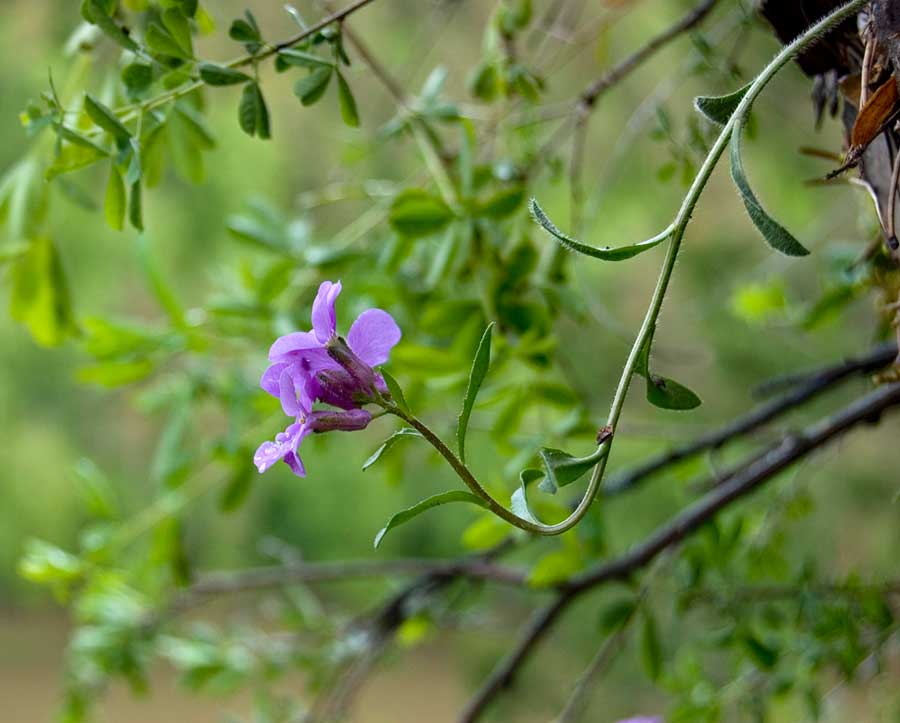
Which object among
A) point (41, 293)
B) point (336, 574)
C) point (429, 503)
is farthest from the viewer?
point (336, 574)

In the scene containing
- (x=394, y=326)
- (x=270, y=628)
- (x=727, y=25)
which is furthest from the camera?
(x=270, y=628)

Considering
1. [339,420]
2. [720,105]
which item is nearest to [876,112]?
[720,105]

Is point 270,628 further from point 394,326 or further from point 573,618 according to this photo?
point 394,326

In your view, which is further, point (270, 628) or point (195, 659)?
point (270, 628)

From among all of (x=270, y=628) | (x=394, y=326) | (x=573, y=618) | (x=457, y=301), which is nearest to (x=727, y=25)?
(x=457, y=301)

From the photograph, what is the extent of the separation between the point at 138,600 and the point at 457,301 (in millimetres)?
354

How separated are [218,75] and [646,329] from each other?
0.15 metres

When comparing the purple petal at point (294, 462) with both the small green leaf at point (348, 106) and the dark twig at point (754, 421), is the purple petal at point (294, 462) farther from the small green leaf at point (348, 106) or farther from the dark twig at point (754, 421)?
the dark twig at point (754, 421)

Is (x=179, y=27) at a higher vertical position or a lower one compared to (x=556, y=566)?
higher

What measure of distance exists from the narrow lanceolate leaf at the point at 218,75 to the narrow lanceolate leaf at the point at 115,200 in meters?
0.04

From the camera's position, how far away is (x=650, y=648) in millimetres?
481

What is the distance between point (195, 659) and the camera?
660 mm

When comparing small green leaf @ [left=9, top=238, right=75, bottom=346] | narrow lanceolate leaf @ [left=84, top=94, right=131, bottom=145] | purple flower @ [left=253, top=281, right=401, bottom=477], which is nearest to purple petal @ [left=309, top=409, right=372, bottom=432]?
purple flower @ [left=253, top=281, right=401, bottom=477]

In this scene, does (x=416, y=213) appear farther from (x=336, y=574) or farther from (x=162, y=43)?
(x=336, y=574)
